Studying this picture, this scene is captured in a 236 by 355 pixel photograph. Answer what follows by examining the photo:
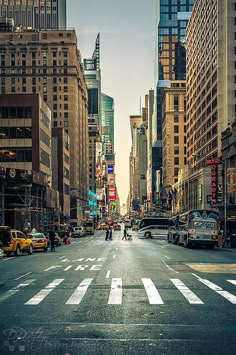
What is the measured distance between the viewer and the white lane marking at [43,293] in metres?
14.1

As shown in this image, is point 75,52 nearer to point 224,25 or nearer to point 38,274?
point 224,25

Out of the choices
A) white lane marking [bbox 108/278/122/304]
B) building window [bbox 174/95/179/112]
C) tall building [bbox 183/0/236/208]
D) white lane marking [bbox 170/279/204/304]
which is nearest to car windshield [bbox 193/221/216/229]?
white lane marking [bbox 170/279/204/304]

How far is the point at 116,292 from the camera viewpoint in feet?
52.4

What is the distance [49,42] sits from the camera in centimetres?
15462

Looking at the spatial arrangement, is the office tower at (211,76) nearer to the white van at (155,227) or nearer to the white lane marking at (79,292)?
the white van at (155,227)

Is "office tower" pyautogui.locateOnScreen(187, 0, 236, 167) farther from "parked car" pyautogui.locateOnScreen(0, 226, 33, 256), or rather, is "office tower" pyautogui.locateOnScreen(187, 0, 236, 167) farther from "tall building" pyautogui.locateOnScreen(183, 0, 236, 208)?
"parked car" pyautogui.locateOnScreen(0, 226, 33, 256)

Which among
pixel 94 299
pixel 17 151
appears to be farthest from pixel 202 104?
pixel 94 299

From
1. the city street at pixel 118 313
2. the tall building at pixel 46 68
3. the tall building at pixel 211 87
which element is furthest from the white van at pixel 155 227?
the tall building at pixel 46 68

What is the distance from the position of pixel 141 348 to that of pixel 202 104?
368ft

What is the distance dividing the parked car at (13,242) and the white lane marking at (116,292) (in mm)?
17966

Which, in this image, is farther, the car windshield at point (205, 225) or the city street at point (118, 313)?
the car windshield at point (205, 225)

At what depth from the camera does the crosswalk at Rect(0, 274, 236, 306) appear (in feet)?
47.1

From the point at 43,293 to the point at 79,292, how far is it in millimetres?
1072

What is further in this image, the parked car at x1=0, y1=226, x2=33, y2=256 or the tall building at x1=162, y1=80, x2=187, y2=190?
the tall building at x1=162, y1=80, x2=187, y2=190
